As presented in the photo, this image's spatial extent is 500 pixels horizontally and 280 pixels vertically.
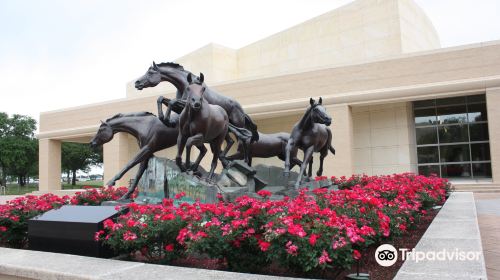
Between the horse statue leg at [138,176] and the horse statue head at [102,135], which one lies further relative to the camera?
the horse statue leg at [138,176]

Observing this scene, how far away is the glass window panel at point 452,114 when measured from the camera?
2428 cm

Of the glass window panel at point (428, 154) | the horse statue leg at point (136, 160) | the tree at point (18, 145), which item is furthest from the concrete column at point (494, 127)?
the tree at point (18, 145)

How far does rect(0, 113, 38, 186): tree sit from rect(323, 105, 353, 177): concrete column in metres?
41.3

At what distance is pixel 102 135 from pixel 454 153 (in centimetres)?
2218

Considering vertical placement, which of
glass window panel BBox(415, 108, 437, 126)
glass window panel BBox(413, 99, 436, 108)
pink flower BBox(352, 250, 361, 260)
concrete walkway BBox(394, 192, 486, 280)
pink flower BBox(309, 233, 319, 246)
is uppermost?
glass window panel BBox(413, 99, 436, 108)

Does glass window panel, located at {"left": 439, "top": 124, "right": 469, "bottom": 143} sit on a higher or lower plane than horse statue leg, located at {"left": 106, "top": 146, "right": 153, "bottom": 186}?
higher

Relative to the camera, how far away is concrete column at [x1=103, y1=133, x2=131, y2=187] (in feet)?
102

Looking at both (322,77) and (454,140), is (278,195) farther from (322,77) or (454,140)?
(454,140)

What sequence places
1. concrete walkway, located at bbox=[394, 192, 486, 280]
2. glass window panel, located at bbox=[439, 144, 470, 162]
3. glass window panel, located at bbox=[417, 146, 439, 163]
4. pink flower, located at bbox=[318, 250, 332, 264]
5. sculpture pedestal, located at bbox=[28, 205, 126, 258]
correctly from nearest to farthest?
concrete walkway, located at bbox=[394, 192, 486, 280], pink flower, located at bbox=[318, 250, 332, 264], sculpture pedestal, located at bbox=[28, 205, 126, 258], glass window panel, located at bbox=[439, 144, 470, 162], glass window panel, located at bbox=[417, 146, 439, 163]

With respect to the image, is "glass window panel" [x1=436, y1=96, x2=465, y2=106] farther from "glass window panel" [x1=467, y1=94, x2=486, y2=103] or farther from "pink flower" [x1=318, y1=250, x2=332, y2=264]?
"pink flower" [x1=318, y1=250, x2=332, y2=264]

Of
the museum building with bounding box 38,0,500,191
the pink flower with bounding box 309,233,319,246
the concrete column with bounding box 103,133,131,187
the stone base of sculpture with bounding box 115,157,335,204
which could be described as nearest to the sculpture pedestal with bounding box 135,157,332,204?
the stone base of sculpture with bounding box 115,157,335,204

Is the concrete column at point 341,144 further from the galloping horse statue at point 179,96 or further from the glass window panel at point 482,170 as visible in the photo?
the galloping horse statue at point 179,96

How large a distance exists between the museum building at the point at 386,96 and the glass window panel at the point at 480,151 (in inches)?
2.0

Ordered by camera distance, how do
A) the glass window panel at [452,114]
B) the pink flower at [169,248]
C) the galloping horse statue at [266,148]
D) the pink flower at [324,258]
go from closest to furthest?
1. the pink flower at [324,258]
2. the pink flower at [169,248]
3. the galloping horse statue at [266,148]
4. the glass window panel at [452,114]
